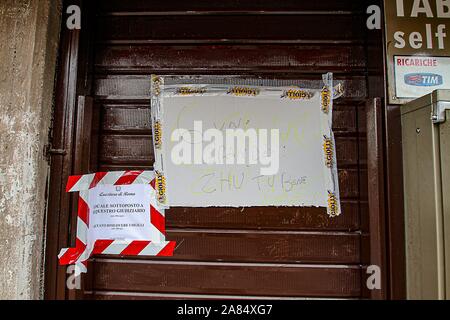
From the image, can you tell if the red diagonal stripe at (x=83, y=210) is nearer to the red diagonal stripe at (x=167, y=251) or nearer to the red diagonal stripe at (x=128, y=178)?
the red diagonal stripe at (x=128, y=178)

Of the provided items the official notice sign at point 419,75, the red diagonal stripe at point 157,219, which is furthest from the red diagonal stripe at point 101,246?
the official notice sign at point 419,75

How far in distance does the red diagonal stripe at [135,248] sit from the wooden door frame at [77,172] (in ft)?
1.30

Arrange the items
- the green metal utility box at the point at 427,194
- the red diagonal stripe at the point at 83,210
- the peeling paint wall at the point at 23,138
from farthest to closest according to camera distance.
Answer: the red diagonal stripe at the point at 83,210
the peeling paint wall at the point at 23,138
the green metal utility box at the point at 427,194

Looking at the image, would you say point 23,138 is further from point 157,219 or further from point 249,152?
point 249,152

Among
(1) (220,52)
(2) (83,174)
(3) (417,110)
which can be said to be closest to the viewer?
(3) (417,110)

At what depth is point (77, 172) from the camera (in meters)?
2.37

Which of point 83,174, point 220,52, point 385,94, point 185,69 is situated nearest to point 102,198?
point 83,174

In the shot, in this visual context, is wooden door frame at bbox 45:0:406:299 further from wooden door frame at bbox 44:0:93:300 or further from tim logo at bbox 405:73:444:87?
tim logo at bbox 405:73:444:87

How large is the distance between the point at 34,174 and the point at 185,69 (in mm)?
1329

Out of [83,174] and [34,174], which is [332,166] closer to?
[83,174]

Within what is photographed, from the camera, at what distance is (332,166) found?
7.97 feet

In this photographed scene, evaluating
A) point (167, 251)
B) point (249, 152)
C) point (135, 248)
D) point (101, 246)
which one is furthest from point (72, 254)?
point (249, 152)

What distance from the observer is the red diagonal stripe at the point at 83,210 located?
2.41 metres

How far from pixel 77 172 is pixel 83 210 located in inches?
11.4
